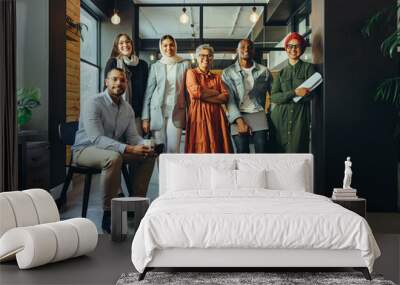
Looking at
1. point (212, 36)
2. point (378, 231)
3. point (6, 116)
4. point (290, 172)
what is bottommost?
point (378, 231)

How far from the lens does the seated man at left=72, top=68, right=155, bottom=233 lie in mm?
8391

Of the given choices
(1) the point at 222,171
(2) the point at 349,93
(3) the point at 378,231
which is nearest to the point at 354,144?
(2) the point at 349,93

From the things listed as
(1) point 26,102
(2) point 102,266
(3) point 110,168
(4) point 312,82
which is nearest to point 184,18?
(4) point 312,82

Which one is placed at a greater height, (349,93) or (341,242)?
(349,93)

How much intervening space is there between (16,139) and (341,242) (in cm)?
407

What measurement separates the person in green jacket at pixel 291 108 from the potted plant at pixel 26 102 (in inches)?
113

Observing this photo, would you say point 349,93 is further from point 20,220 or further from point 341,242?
point 20,220

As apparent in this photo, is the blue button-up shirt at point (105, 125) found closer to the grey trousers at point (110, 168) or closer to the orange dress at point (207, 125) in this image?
the grey trousers at point (110, 168)

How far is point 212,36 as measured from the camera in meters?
8.47

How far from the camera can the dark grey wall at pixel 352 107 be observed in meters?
8.41

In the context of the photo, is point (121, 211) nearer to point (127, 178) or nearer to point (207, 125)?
point (127, 178)

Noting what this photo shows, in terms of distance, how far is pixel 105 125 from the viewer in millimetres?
8422

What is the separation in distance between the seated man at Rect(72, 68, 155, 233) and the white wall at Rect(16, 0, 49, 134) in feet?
2.27

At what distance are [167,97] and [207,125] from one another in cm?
60
